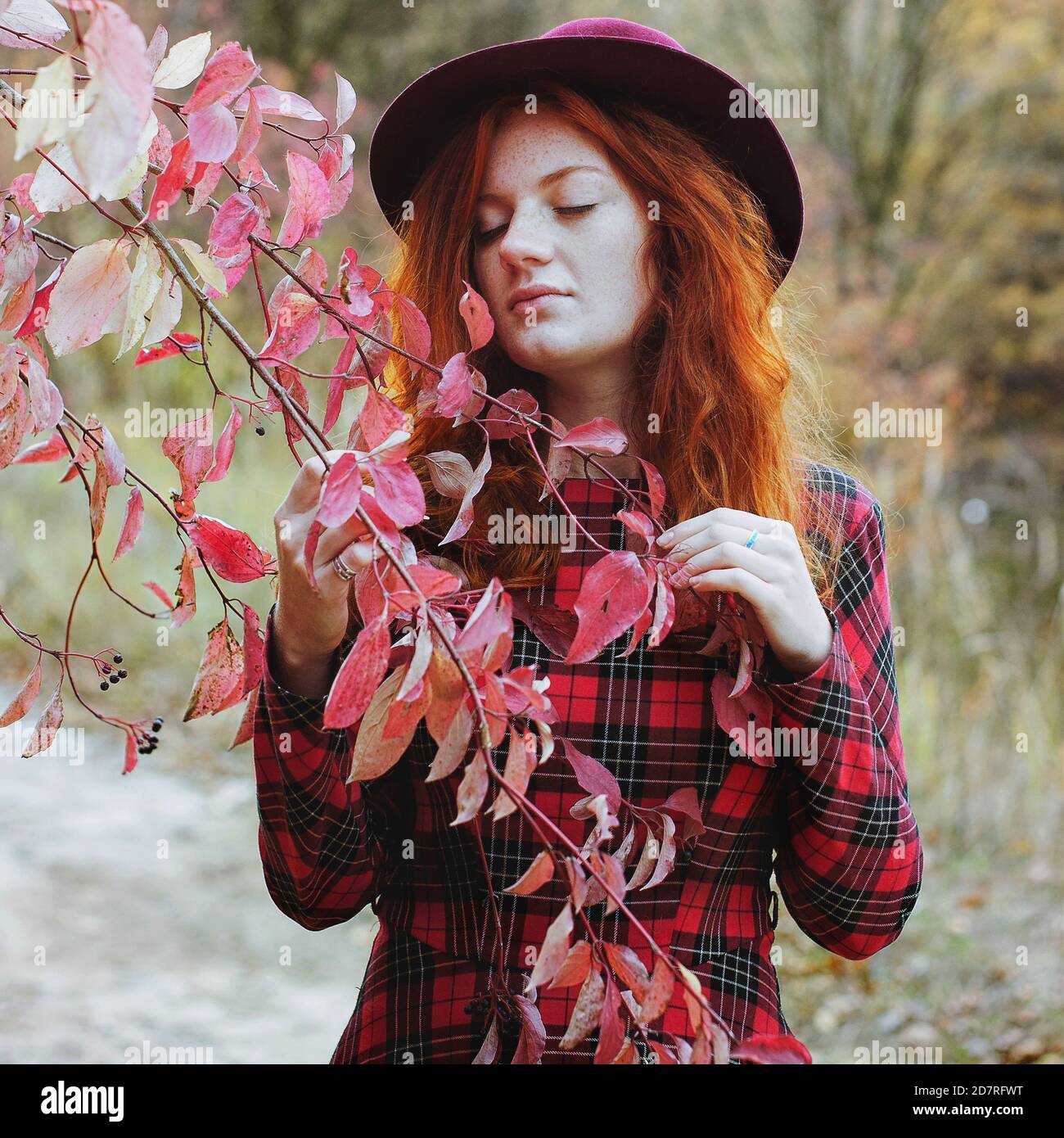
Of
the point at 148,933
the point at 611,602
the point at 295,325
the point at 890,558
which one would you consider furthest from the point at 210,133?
the point at 148,933

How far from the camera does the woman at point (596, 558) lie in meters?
1.08

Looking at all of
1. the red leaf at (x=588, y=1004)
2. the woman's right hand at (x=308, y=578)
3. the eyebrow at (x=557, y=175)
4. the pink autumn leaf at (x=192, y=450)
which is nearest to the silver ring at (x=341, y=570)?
the woman's right hand at (x=308, y=578)

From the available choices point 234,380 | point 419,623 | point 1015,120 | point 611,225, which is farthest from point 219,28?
point 419,623

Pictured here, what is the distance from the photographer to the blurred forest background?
10.2 ft

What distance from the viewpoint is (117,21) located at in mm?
513

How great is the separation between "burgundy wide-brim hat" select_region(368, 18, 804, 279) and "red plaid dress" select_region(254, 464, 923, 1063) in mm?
469

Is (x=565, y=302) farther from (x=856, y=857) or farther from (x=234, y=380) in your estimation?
(x=234, y=380)

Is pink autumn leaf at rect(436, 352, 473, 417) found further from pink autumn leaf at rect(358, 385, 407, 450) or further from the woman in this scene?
the woman

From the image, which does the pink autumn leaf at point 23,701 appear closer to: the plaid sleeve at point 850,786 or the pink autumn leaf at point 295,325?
the pink autumn leaf at point 295,325

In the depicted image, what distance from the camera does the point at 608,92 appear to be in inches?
46.7

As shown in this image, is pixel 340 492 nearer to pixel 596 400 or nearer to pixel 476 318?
pixel 476 318

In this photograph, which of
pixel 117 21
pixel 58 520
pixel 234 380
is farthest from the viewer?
pixel 234 380

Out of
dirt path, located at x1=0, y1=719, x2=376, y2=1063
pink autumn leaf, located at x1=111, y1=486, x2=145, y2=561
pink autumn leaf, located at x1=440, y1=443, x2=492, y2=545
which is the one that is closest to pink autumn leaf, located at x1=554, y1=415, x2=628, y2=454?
pink autumn leaf, located at x1=440, y1=443, x2=492, y2=545

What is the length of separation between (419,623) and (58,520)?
485 cm
